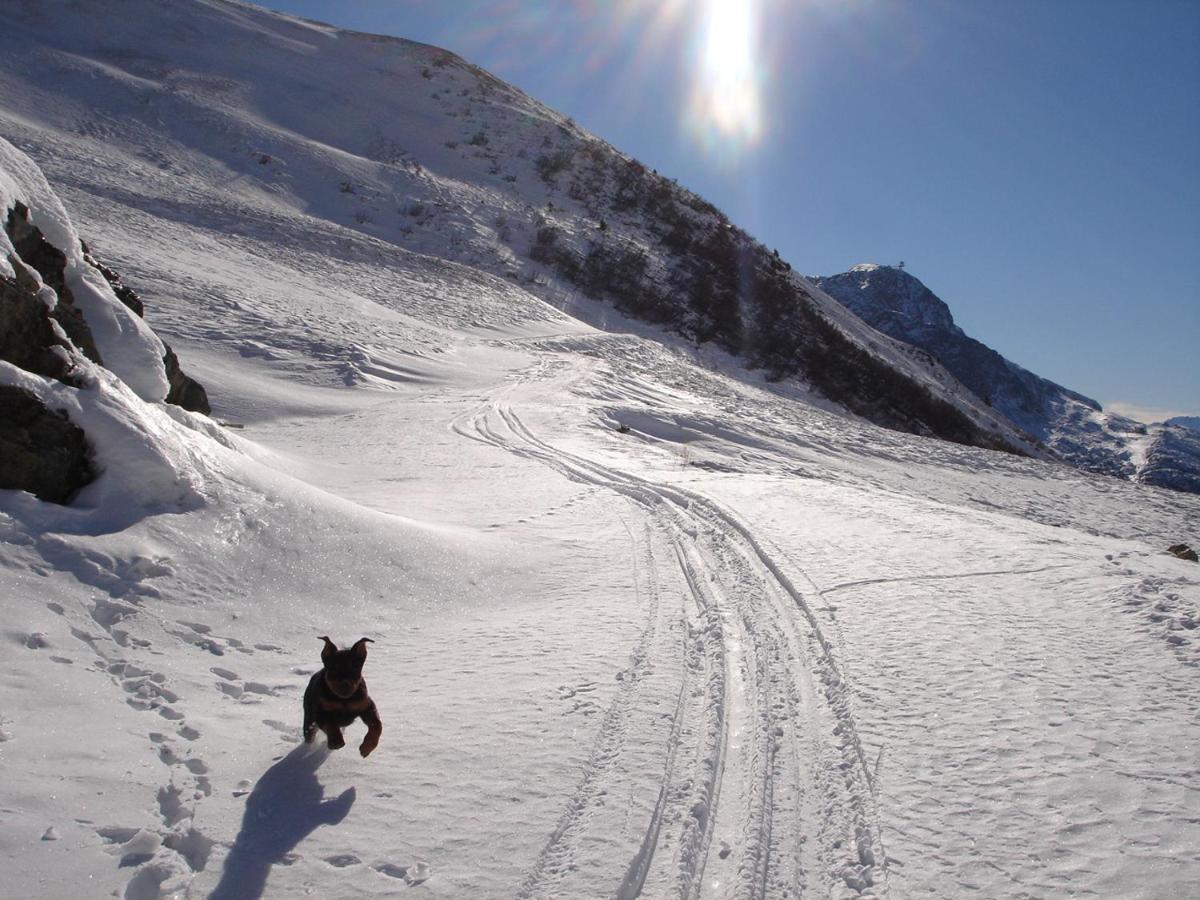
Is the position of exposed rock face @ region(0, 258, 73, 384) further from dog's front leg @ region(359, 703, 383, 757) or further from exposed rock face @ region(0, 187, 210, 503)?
dog's front leg @ region(359, 703, 383, 757)

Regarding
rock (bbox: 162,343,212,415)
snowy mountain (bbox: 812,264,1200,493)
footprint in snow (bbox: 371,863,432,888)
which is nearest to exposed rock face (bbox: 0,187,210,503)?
rock (bbox: 162,343,212,415)

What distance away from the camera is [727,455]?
54.5 ft

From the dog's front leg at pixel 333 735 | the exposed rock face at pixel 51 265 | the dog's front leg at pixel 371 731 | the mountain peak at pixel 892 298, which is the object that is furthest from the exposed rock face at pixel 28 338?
the mountain peak at pixel 892 298

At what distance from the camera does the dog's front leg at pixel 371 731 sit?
379 cm

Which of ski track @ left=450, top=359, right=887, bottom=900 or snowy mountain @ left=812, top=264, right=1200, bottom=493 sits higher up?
snowy mountain @ left=812, top=264, right=1200, bottom=493

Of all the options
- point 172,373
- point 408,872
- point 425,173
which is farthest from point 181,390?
point 425,173

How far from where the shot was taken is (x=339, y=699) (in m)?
3.69

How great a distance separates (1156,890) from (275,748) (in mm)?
4301

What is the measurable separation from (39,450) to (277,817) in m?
3.23

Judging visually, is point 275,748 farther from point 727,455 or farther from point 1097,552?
point 727,455

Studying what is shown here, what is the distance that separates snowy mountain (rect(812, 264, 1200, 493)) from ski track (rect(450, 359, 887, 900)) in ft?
375

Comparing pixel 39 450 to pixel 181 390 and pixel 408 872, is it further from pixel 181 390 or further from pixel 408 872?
pixel 181 390

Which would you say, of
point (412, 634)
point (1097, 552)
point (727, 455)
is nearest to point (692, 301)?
point (727, 455)

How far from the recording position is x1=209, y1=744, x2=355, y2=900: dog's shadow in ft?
9.78
